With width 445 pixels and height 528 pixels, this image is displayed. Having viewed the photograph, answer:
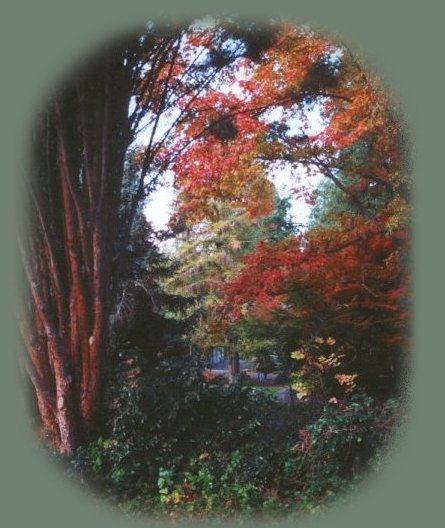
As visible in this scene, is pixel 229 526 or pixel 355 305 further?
pixel 355 305

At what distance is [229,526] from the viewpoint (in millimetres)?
3758

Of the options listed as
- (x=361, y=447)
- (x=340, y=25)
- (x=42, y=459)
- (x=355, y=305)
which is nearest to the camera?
(x=361, y=447)

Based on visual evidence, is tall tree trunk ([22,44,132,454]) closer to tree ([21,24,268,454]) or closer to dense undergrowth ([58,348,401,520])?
tree ([21,24,268,454])

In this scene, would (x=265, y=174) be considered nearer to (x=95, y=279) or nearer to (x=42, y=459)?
(x=95, y=279)

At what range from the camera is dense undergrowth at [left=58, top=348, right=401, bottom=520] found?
392 centimetres

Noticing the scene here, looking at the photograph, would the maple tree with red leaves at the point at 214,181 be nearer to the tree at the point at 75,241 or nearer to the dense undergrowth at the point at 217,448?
the tree at the point at 75,241

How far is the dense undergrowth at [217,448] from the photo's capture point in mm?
3922

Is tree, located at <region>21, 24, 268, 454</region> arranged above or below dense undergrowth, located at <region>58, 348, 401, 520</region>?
above

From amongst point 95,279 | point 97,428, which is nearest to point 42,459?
point 97,428

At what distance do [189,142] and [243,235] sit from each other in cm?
823

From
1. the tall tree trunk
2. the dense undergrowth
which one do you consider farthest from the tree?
the dense undergrowth

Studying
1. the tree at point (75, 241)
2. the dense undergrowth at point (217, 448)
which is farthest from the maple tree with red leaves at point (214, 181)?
the dense undergrowth at point (217, 448)

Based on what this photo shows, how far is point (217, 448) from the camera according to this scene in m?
4.68

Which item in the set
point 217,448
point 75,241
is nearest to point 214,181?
point 75,241
